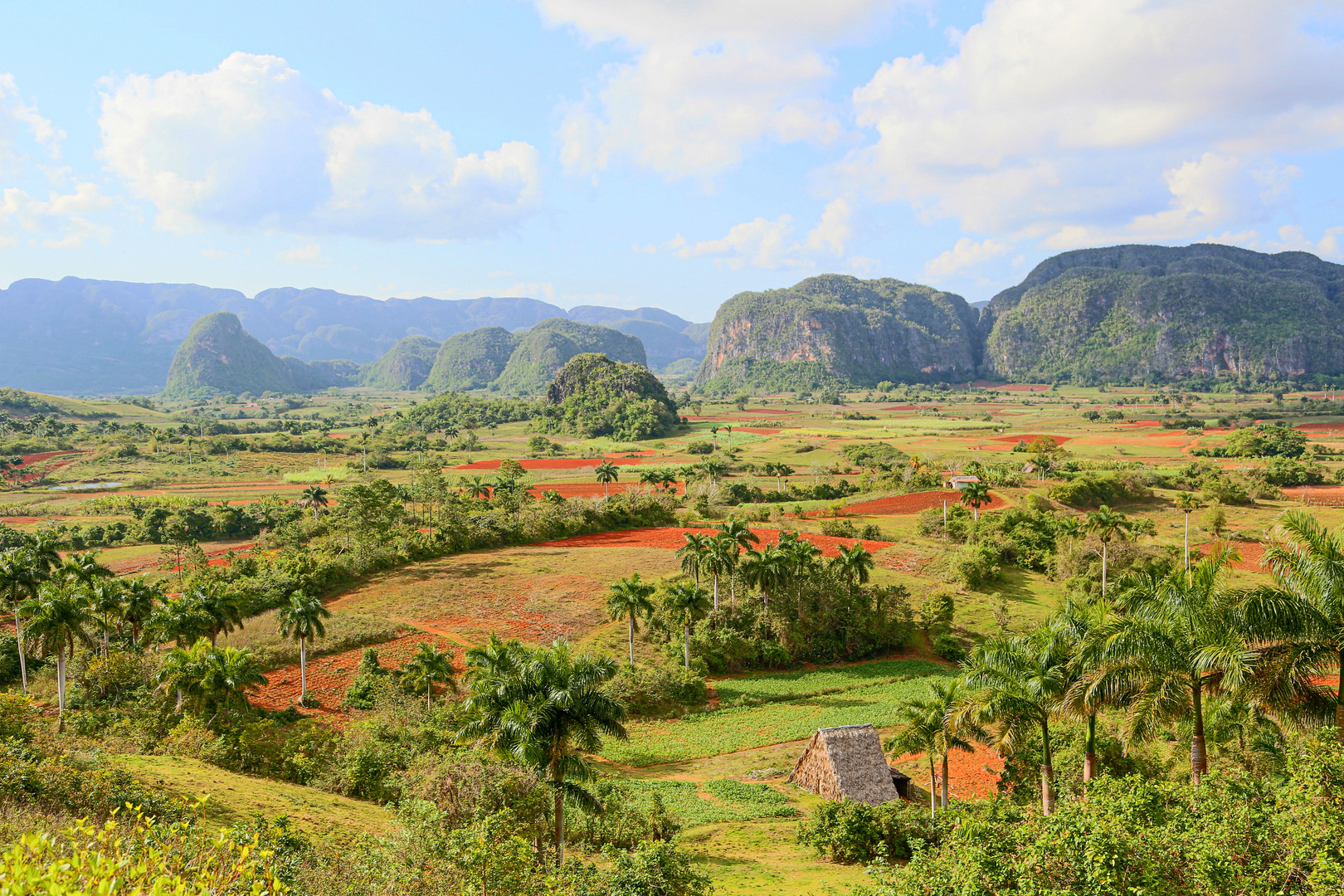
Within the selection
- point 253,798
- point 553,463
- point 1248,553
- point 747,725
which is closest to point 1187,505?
point 1248,553

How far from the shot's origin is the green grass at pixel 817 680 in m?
34.6

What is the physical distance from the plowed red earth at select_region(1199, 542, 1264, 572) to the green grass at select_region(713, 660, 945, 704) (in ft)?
78.9

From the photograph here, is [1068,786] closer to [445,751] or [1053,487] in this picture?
[445,751]

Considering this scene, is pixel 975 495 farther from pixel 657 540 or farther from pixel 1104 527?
pixel 657 540

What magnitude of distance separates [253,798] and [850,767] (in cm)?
1765

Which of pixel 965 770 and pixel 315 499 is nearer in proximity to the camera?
pixel 965 770

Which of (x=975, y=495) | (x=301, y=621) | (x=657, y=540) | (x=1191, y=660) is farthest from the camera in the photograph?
(x=975, y=495)

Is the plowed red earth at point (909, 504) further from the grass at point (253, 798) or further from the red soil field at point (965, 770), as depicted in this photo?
the grass at point (253, 798)

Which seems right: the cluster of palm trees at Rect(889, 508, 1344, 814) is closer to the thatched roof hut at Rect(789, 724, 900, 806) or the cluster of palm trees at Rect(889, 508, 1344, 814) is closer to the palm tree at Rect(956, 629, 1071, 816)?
the palm tree at Rect(956, 629, 1071, 816)

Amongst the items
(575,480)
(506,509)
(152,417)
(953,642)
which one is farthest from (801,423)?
(152,417)

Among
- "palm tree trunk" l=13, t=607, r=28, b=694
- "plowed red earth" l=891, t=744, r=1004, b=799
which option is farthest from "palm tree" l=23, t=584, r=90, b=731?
"plowed red earth" l=891, t=744, r=1004, b=799

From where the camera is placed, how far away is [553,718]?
15945mm

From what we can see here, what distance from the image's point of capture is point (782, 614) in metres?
39.4

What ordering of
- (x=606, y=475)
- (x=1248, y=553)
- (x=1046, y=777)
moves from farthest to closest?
(x=606, y=475) → (x=1248, y=553) → (x=1046, y=777)
